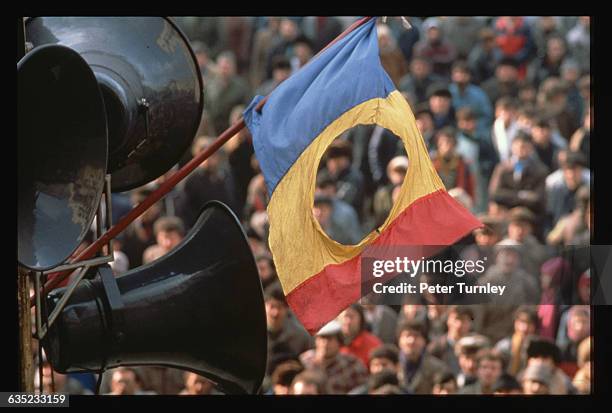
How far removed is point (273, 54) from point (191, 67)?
584cm

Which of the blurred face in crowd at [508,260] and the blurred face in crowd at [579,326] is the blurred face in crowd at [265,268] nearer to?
Answer: the blurred face in crowd at [508,260]

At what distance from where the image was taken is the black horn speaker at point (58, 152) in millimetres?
7168

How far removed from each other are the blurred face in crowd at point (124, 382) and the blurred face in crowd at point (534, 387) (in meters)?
2.27

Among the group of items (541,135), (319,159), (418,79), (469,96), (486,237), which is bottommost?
(319,159)

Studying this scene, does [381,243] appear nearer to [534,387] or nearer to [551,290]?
[534,387]

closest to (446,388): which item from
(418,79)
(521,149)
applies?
(521,149)

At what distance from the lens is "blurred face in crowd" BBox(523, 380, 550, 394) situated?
404 inches

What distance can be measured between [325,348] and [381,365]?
1.24ft

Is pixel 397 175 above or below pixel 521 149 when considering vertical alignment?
below

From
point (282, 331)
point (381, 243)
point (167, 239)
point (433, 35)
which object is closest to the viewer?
point (381, 243)

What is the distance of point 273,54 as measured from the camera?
14.2 m

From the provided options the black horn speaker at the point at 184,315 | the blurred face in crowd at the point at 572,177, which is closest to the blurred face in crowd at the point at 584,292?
the blurred face in crowd at the point at 572,177

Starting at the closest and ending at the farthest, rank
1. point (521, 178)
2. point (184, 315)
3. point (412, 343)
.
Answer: point (184, 315), point (412, 343), point (521, 178)

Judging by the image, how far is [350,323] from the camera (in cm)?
1123
